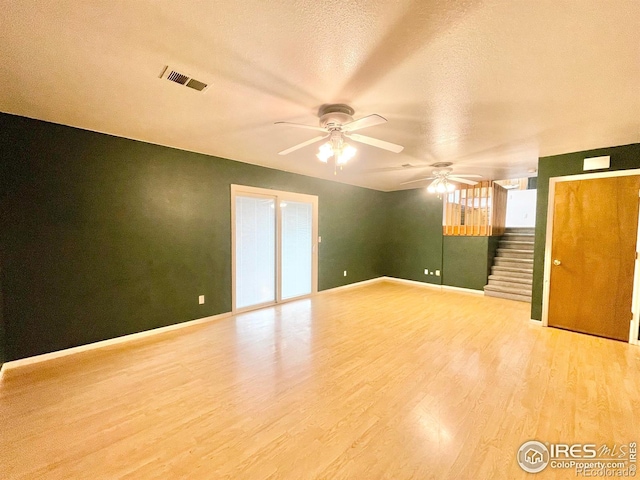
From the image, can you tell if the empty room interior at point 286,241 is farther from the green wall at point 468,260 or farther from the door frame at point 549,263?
the green wall at point 468,260

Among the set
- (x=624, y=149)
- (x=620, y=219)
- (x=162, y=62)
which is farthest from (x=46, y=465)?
(x=624, y=149)

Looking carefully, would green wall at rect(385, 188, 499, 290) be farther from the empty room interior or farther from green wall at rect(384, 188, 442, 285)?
the empty room interior

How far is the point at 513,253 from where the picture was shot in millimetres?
6137

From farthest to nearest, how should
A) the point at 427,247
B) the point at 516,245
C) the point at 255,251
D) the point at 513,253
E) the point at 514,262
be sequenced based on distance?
1. the point at 427,247
2. the point at 516,245
3. the point at 513,253
4. the point at 514,262
5. the point at 255,251

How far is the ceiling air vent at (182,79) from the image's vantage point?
1.85m

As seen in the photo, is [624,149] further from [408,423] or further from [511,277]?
[408,423]

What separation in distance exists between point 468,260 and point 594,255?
2.57 meters

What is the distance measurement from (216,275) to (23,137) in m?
2.58

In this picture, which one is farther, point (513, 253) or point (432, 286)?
point (432, 286)

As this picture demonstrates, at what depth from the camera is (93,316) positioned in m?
3.08

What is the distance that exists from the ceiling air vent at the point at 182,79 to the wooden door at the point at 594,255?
4734mm

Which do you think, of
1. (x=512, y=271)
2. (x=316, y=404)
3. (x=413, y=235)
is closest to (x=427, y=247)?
(x=413, y=235)

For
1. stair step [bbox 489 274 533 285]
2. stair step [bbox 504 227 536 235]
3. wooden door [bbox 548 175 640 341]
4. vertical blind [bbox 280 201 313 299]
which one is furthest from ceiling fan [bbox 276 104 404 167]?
stair step [bbox 504 227 536 235]

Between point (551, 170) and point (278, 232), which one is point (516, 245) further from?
point (278, 232)
